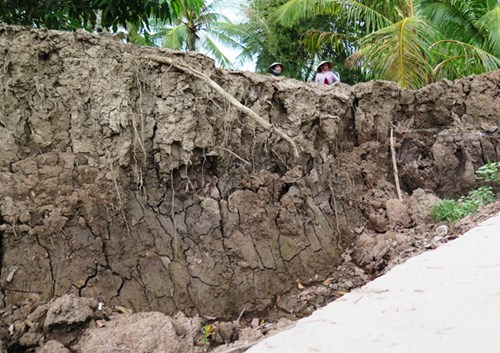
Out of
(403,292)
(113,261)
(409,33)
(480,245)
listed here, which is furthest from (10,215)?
(409,33)

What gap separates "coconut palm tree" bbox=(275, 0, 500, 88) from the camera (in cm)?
588

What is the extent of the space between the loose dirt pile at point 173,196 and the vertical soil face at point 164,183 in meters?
0.01

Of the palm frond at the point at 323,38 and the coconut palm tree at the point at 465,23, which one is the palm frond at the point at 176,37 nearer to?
the palm frond at the point at 323,38

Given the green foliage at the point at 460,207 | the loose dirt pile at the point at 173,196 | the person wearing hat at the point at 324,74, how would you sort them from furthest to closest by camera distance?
the person wearing hat at the point at 324,74 < the green foliage at the point at 460,207 < the loose dirt pile at the point at 173,196

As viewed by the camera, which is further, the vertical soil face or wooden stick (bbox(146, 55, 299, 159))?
wooden stick (bbox(146, 55, 299, 159))

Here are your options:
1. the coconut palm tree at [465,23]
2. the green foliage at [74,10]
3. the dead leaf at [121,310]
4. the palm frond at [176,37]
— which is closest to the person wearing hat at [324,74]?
the green foliage at [74,10]

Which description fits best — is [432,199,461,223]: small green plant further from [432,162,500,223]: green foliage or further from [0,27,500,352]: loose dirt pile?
[0,27,500,352]: loose dirt pile

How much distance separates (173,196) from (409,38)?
200 inches

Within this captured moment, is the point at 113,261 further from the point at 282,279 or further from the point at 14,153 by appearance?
the point at 282,279

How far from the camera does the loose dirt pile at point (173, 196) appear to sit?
9.05 feet

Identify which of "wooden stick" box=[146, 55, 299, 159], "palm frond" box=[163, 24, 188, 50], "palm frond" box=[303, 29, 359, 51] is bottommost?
"wooden stick" box=[146, 55, 299, 159]

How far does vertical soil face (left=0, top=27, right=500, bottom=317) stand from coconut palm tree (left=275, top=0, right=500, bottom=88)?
2.35 m

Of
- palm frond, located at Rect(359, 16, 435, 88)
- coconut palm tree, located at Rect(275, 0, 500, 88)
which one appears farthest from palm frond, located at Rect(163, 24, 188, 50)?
palm frond, located at Rect(359, 16, 435, 88)

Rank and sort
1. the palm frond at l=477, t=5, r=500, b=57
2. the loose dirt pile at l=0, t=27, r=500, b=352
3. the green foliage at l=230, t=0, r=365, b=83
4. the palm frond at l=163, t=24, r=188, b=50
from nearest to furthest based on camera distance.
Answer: the loose dirt pile at l=0, t=27, r=500, b=352
the palm frond at l=477, t=5, r=500, b=57
the green foliage at l=230, t=0, r=365, b=83
the palm frond at l=163, t=24, r=188, b=50
